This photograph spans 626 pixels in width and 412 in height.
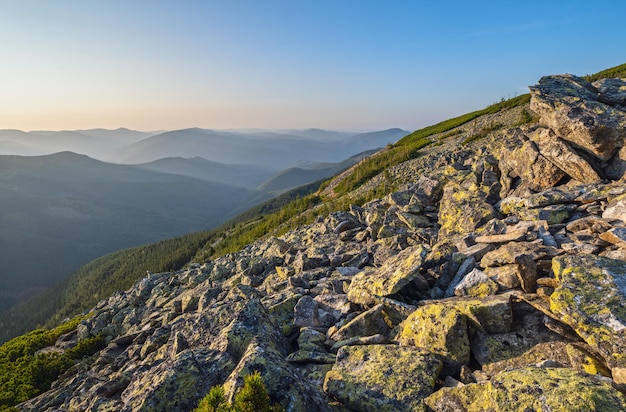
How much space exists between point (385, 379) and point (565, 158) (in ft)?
46.5

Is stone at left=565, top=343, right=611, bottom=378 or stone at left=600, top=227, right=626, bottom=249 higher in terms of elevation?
stone at left=600, top=227, right=626, bottom=249

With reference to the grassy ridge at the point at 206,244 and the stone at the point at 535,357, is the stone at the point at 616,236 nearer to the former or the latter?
the stone at the point at 535,357

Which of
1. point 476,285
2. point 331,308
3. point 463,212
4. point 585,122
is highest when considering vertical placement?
point 585,122

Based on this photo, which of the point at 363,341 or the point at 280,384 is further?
the point at 363,341

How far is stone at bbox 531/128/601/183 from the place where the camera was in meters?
14.3

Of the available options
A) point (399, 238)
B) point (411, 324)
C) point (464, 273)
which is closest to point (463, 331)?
point (411, 324)

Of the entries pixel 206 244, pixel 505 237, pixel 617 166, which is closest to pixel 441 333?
Answer: pixel 505 237

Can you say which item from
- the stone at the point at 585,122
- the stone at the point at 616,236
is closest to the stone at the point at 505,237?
the stone at the point at 616,236

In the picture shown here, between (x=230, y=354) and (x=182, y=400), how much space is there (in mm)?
1623

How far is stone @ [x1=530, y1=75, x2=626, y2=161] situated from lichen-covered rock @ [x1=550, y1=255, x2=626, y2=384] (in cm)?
900

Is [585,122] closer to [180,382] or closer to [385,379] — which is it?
[385,379]

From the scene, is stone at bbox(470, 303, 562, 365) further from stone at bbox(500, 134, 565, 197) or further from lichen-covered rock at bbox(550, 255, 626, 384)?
stone at bbox(500, 134, 565, 197)

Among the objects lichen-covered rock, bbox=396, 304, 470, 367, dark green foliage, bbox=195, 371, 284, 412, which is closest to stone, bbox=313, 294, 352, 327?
lichen-covered rock, bbox=396, 304, 470, 367

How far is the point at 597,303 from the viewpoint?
7.51 m
